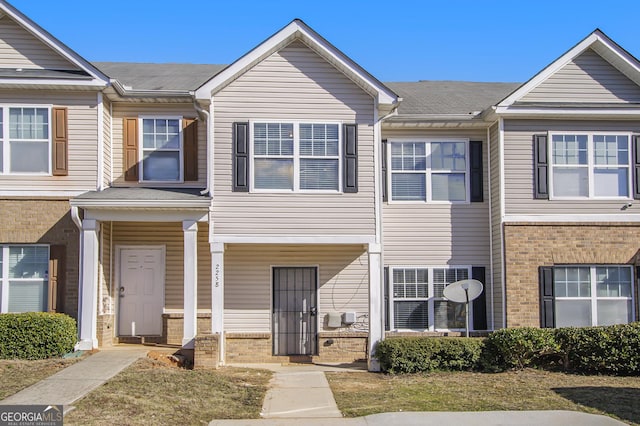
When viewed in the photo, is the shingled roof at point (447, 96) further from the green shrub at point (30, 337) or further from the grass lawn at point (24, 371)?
the grass lawn at point (24, 371)

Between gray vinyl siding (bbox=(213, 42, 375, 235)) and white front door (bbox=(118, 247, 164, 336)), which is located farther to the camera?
white front door (bbox=(118, 247, 164, 336))

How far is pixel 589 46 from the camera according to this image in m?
16.0

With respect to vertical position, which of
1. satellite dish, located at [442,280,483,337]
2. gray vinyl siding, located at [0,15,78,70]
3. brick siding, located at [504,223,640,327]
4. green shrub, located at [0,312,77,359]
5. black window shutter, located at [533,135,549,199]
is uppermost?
gray vinyl siding, located at [0,15,78,70]

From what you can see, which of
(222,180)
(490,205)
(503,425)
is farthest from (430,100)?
(503,425)

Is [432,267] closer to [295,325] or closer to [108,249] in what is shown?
[295,325]

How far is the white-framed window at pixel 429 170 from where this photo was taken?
1662cm

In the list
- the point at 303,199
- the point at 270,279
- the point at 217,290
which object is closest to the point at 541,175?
the point at 303,199

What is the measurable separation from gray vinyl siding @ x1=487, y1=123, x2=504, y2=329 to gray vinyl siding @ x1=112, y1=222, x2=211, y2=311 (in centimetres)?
649

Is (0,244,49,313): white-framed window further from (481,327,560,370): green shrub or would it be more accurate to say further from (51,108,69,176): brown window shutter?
(481,327,560,370): green shrub

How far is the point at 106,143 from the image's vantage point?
52.2 ft

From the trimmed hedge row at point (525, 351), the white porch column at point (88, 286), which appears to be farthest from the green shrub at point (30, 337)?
the trimmed hedge row at point (525, 351)

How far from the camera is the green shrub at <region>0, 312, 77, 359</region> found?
1383 cm

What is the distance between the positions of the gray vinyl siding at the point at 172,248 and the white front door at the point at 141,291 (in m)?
0.17

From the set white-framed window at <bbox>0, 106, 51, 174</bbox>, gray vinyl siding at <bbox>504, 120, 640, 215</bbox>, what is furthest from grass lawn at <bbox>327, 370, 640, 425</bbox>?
white-framed window at <bbox>0, 106, 51, 174</bbox>
